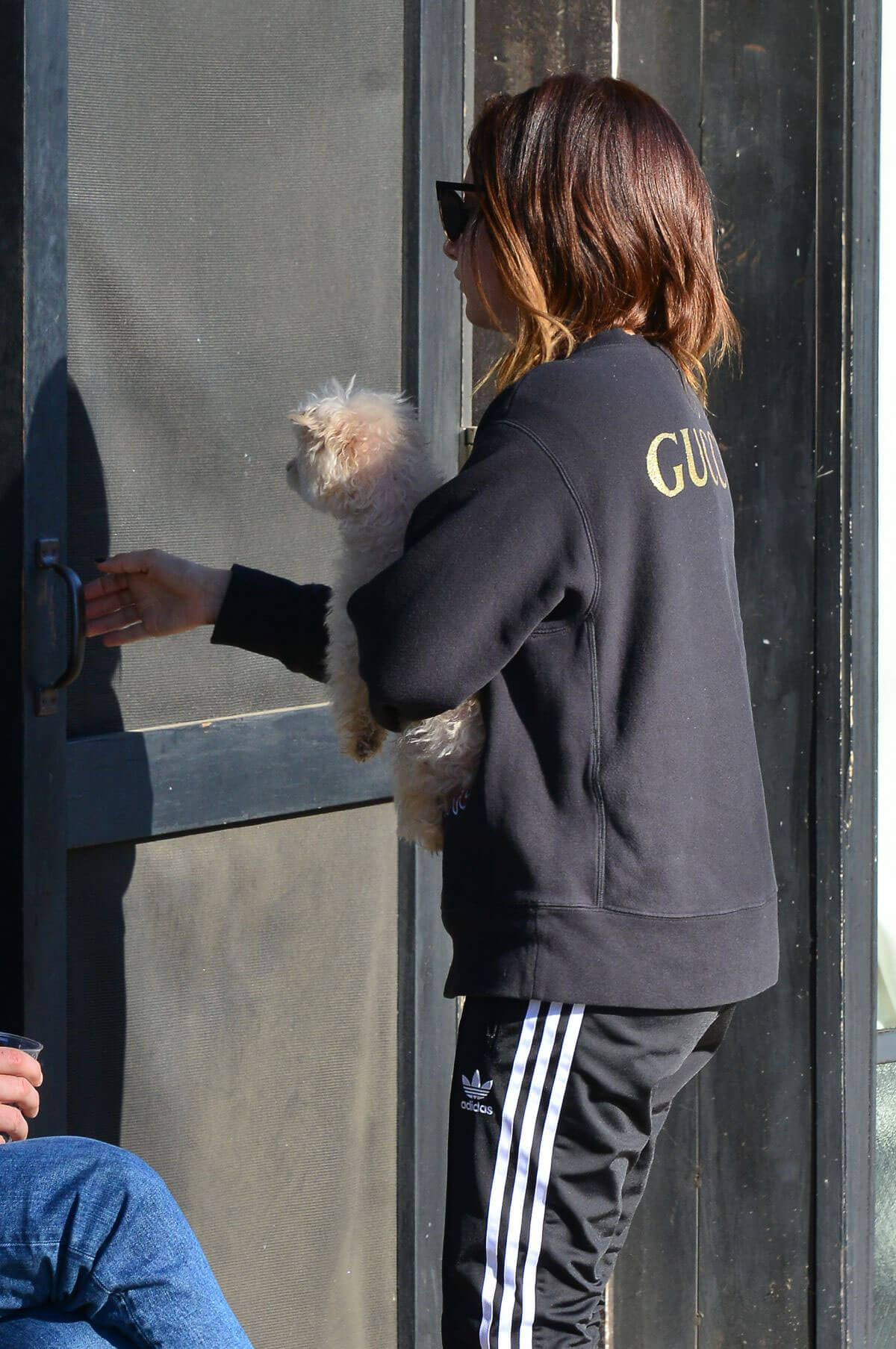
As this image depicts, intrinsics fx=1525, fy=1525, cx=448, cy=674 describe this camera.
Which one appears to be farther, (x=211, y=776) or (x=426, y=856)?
(x=426, y=856)

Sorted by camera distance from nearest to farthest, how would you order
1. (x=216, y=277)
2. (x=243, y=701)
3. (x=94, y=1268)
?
1. (x=94, y=1268)
2. (x=216, y=277)
3. (x=243, y=701)

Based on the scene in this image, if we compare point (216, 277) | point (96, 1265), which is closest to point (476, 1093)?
point (96, 1265)

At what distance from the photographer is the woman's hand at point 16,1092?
5.66 ft

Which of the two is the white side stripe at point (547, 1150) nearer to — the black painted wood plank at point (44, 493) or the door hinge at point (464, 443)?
the black painted wood plank at point (44, 493)

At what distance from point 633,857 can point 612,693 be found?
19cm

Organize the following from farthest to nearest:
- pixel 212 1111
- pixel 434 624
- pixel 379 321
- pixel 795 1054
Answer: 1. pixel 795 1054
2. pixel 379 321
3. pixel 212 1111
4. pixel 434 624

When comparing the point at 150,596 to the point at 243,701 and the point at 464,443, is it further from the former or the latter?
the point at 464,443

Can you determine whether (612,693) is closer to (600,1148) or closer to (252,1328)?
(600,1148)

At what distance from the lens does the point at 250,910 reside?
2.50m

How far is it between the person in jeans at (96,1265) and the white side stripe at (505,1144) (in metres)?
0.29

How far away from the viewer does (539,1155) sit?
172 centimetres

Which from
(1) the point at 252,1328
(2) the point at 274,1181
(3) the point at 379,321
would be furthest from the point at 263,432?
(1) the point at 252,1328

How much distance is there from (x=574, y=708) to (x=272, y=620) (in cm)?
51

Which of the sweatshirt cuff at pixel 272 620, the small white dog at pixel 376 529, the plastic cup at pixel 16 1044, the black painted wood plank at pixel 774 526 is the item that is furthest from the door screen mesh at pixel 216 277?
the black painted wood plank at pixel 774 526
